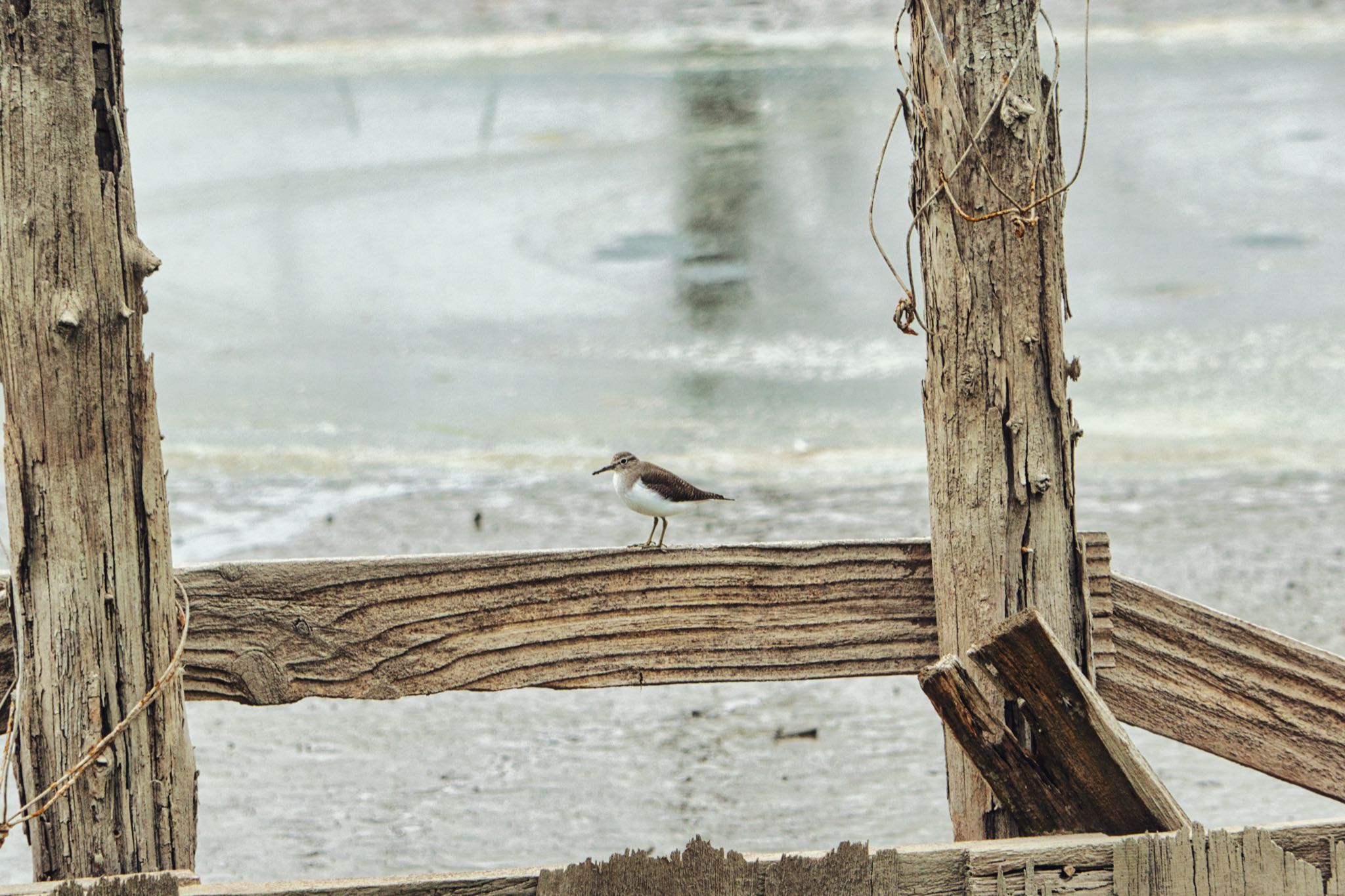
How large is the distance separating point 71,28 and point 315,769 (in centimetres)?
321

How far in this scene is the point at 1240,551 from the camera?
6.14 metres

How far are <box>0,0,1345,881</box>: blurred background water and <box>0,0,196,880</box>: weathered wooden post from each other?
2.20m

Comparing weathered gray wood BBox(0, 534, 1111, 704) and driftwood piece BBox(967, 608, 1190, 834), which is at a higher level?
weathered gray wood BBox(0, 534, 1111, 704)

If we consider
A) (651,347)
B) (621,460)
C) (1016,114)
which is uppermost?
(651,347)

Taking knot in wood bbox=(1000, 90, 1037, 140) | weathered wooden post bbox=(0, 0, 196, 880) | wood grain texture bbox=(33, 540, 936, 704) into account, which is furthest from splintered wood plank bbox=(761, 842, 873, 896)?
knot in wood bbox=(1000, 90, 1037, 140)

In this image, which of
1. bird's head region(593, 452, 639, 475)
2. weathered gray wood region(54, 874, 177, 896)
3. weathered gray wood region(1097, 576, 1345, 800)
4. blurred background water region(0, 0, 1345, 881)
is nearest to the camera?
weathered gray wood region(54, 874, 177, 896)

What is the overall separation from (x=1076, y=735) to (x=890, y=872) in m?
0.36

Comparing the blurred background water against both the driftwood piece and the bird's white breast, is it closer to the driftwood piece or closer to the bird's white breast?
the bird's white breast

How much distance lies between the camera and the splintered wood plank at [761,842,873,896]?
6.95ft

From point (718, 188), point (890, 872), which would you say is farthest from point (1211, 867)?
point (718, 188)

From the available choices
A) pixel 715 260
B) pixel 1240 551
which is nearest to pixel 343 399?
pixel 715 260

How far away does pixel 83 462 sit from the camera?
7.07 feet

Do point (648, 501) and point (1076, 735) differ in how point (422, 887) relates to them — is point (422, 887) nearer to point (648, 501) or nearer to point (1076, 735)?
point (1076, 735)

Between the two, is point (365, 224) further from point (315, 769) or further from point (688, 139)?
point (315, 769)
